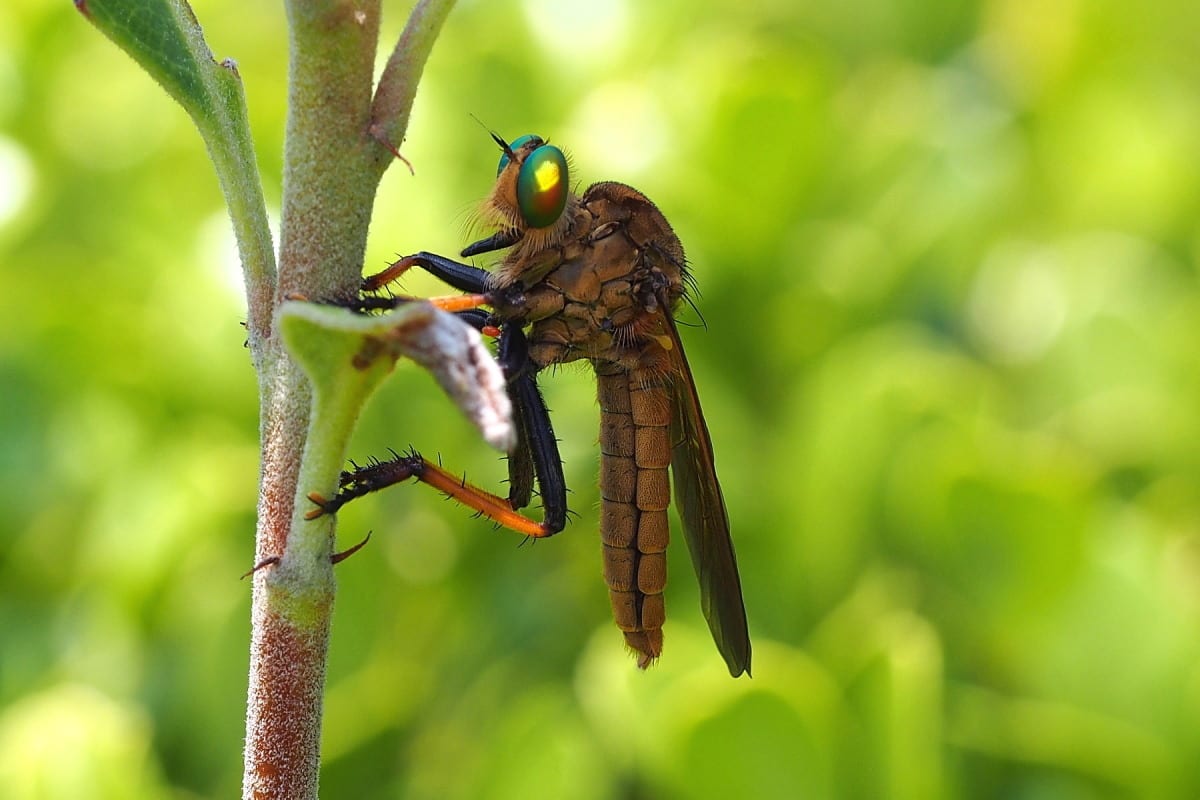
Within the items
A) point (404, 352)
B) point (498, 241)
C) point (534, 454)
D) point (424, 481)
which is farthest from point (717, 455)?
point (404, 352)

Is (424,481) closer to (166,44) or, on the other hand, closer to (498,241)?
(498,241)

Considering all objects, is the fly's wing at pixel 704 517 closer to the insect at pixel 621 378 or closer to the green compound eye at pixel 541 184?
the insect at pixel 621 378

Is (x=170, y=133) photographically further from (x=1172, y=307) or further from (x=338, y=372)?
(x=338, y=372)

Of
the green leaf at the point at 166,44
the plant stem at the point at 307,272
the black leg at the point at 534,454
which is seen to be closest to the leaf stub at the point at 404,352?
the plant stem at the point at 307,272

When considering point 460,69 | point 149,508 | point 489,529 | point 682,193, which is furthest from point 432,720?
point 460,69

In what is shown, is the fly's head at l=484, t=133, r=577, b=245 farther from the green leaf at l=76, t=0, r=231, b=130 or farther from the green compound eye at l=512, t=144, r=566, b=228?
the green leaf at l=76, t=0, r=231, b=130

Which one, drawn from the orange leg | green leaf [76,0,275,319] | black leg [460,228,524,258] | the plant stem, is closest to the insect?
black leg [460,228,524,258]
